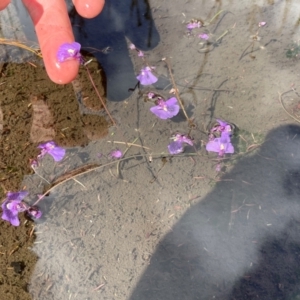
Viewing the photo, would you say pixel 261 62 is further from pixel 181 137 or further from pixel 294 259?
pixel 294 259

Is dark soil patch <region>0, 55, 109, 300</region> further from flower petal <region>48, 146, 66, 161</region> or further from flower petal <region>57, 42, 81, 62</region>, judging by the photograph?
flower petal <region>57, 42, 81, 62</region>

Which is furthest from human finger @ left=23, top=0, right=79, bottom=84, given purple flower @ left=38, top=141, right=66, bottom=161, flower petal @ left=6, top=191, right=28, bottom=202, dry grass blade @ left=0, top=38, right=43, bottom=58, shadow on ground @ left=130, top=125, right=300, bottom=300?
shadow on ground @ left=130, top=125, right=300, bottom=300

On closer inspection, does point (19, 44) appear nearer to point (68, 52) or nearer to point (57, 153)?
point (68, 52)

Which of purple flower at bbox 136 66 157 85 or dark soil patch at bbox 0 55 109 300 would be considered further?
purple flower at bbox 136 66 157 85

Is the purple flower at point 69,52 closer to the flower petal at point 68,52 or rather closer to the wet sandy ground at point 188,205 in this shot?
the flower petal at point 68,52

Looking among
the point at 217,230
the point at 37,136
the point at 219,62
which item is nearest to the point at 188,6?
the point at 219,62

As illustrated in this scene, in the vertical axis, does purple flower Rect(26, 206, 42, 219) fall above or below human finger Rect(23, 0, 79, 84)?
below

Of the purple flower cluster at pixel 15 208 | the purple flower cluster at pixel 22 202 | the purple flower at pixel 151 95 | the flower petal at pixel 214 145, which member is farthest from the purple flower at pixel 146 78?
the purple flower cluster at pixel 15 208
